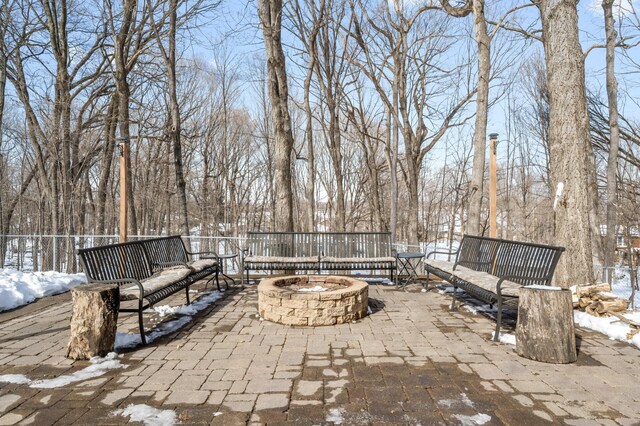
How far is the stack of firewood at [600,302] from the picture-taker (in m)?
4.73

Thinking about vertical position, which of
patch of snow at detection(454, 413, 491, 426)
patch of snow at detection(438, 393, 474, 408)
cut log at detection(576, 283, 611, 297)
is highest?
cut log at detection(576, 283, 611, 297)

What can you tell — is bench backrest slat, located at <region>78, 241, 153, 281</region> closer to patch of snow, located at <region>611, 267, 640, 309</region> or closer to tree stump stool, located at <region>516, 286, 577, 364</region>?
tree stump stool, located at <region>516, 286, 577, 364</region>

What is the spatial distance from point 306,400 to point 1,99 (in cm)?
1340

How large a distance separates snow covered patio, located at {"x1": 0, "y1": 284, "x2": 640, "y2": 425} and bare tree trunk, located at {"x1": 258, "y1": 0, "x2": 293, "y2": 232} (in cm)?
410

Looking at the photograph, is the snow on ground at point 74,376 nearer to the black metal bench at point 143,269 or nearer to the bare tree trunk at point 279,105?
the black metal bench at point 143,269

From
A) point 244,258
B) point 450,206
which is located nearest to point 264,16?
point 244,258

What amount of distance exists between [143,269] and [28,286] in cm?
259

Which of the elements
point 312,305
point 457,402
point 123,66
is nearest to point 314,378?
point 457,402

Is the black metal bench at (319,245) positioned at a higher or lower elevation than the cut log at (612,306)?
higher

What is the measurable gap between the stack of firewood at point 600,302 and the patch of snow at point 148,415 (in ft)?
16.5

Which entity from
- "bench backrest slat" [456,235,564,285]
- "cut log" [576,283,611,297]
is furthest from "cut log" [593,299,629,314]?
"bench backrest slat" [456,235,564,285]

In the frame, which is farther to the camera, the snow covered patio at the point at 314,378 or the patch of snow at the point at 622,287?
the patch of snow at the point at 622,287

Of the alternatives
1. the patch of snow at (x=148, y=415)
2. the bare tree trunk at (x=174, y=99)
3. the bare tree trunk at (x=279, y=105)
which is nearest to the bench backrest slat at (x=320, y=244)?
the bare tree trunk at (x=279, y=105)

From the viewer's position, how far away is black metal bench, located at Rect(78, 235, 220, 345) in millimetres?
4151
